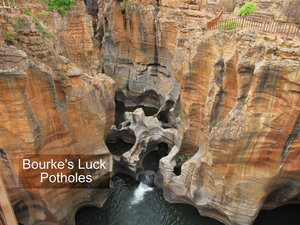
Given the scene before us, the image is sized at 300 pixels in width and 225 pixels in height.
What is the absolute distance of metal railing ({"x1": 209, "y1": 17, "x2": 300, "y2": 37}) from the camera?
10.0 metres

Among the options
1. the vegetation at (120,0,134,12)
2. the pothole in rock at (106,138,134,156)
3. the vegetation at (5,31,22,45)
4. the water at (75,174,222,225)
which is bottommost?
the water at (75,174,222,225)

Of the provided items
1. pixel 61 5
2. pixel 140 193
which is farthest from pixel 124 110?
pixel 140 193

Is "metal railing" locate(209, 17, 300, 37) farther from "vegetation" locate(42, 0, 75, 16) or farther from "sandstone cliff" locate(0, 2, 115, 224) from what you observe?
"vegetation" locate(42, 0, 75, 16)

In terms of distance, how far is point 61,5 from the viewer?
22.2m

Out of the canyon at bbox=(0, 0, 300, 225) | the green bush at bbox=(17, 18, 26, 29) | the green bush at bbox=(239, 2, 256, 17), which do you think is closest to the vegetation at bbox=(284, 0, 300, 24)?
the canyon at bbox=(0, 0, 300, 225)

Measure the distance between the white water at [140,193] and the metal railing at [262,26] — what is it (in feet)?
34.4

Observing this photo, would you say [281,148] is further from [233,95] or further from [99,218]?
[99,218]

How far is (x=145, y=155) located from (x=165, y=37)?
433 inches

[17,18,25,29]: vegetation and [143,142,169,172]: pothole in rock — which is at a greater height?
[17,18,25,29]: vegetation

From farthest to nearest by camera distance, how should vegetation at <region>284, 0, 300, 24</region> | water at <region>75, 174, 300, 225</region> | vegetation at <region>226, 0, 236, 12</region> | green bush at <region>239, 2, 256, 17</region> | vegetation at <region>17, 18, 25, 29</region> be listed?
vegetation at <region>226, 0, 236, 12</region>
green bush at <region>239, 2, 256, 17</region>
water at <region>75, 174, 300, 225</region>
vegetation at <region>284, 0, 300, 24</region>
vegetation at <region>17, 18, 25, 29</region>

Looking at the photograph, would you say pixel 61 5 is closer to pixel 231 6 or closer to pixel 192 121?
pixel 231 6

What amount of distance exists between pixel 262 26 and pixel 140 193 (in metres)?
11.4

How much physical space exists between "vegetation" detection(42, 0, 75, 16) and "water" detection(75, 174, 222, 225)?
1726cm

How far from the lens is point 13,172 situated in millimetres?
9680
